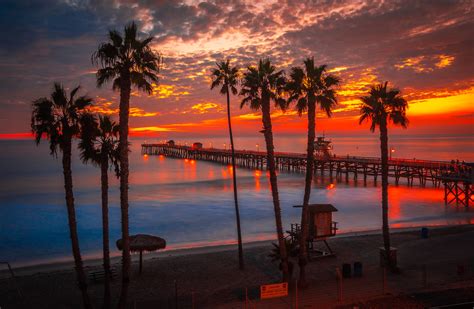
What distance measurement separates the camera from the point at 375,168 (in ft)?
247

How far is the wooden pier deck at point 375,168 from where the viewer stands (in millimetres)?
44750

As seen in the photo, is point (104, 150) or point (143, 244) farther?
point (143, 244)

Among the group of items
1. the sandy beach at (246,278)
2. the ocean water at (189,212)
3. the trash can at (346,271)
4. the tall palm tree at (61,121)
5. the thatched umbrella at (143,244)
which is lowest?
the ocean water at (189,212)

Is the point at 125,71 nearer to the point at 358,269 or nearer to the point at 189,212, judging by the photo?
the point at 358,269

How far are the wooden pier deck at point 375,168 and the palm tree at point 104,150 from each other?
33503mm

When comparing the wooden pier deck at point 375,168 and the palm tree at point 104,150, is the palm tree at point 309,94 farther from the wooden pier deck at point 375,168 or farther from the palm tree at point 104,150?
the wooden pier deck at point 375,168

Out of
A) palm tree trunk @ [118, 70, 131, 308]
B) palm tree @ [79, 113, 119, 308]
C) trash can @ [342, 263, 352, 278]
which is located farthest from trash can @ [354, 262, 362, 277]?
palm tree @ [79, 113, 119, 308]

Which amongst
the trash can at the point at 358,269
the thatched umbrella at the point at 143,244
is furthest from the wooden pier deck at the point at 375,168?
the thatched umbrella at the point at 143,244

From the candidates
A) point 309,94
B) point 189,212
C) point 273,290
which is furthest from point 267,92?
point 189,212

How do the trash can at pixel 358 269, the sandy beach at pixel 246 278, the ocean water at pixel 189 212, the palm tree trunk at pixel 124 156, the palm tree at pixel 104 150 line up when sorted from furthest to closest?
the ocean water at pixel 189 212
the trash can at pixel 358 269
the sandy beach at pixel 246 278
the palm tree at pixel 104 150
the palm tree trunk at pixel 124 156

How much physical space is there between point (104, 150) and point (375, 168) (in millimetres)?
68309

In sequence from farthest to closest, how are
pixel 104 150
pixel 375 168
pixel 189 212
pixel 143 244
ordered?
pixel 375 168
pixel 189 212
pixel 143 244
pixel 104 150

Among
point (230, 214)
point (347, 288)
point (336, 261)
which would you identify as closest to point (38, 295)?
point (347, 288)

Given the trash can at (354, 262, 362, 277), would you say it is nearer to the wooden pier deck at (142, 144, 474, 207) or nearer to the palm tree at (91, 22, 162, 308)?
the palm tree at (91, 22, 162, 308)
